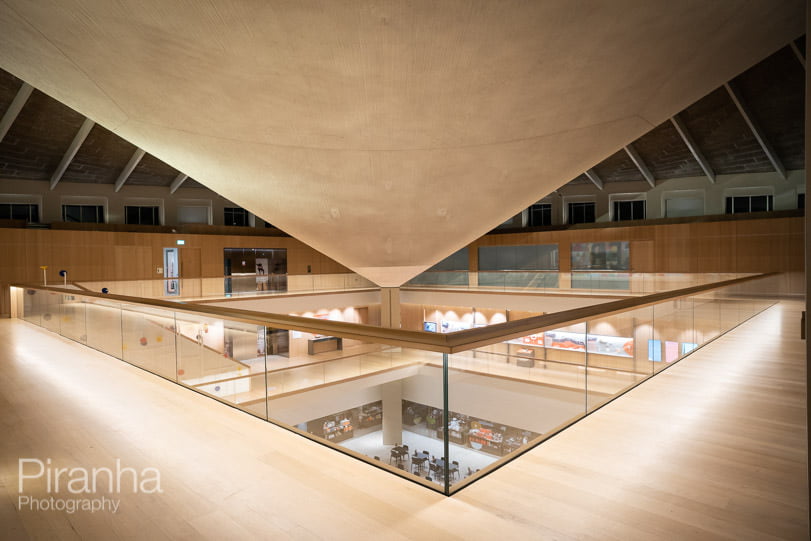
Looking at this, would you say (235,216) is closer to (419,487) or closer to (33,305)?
(33,305)

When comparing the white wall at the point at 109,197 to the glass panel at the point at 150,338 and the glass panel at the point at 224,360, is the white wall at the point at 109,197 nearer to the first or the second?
the glass panel at the point at 150,338

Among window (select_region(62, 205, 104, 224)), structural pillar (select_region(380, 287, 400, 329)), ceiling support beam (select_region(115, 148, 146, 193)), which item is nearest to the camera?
structural pillar (select_region(380, 287, 400, 329))

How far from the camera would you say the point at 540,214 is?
2372 centimetres

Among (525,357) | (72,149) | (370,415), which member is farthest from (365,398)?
(72,149)

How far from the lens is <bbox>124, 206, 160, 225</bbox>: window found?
65.8ft

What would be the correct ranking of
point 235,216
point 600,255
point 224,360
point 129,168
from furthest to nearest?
point 235,216
point 600,255
point 129,168
point 224,360

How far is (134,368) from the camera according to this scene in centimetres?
478

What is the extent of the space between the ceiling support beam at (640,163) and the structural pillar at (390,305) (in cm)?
1101

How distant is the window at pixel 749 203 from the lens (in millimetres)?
18038

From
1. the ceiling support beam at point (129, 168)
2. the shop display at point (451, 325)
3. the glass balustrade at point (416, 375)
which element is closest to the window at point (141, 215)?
the ceiling support beam at point (129, 168)

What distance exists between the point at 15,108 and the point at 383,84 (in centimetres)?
1370

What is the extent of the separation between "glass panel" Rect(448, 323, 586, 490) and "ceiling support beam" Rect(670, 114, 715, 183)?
15.7 meters

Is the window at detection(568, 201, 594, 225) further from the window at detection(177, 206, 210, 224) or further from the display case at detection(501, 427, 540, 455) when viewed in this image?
the display case at detection(501, 427, 540, 455)

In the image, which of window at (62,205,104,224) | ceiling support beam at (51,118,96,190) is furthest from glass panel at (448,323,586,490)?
window at (62,205,104,224)
